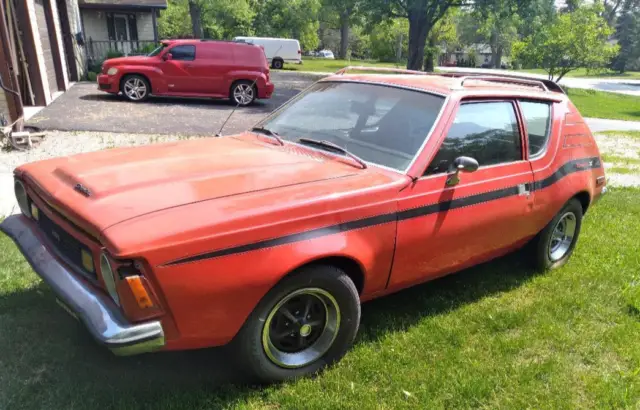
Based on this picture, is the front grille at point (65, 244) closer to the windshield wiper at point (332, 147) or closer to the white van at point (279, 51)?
the windshield wiper at point (332, 147)

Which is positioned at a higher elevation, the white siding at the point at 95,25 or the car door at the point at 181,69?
the white siding at the point at 95,25

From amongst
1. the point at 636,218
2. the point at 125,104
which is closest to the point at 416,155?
the point at 636,218

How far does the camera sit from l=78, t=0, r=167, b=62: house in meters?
22.5

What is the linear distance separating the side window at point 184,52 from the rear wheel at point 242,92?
139cm

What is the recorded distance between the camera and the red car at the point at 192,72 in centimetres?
1418

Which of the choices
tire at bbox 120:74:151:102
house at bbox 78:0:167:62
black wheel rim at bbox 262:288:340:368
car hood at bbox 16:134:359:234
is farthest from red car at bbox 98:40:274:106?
black wheel rim at bbox 262:288:340:368

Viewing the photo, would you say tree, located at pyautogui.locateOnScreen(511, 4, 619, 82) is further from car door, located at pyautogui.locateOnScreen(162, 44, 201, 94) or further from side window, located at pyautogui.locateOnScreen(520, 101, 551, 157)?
side window, located at pyautogui.locateOnScreen(520, 101, 551, 157)

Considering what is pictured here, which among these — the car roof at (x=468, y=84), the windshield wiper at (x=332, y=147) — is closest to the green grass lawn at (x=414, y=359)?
the windshield wiper at (x=332, y=147)

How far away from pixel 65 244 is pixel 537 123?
3514 mm

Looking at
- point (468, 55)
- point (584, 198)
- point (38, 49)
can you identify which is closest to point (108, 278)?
point (584, 198)

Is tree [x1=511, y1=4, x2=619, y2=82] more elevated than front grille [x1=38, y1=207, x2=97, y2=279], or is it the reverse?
tree [x1=511, y1=4, x2=619, y2=82]

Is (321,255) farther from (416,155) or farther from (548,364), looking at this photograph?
(548,364)

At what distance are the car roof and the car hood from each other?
0.89 m

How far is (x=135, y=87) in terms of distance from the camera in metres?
14.3
